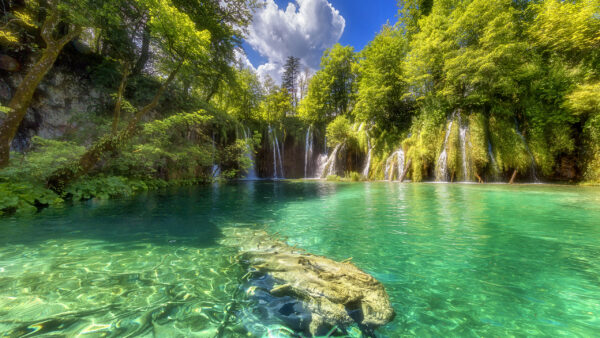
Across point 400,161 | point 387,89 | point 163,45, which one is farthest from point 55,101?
point 387,89

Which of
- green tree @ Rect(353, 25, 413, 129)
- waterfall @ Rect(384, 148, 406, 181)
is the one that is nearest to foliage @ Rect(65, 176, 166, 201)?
waterfall @ Rect(384, 148, 406, 181)

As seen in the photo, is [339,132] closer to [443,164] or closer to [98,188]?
[443,164]

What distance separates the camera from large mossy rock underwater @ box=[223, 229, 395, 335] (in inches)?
56.3

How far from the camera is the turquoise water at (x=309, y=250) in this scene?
1382 mm

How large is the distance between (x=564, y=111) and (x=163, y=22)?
1932 cm

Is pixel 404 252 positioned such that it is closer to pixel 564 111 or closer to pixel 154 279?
pixel 154 279

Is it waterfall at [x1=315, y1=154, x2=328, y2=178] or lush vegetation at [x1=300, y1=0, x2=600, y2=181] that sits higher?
lush vegetation at [x1=300, y1=0, x2=600, y2=181]

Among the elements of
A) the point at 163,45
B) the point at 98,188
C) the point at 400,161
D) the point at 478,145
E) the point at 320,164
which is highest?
the point at 163,45

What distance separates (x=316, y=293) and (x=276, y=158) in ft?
69.5

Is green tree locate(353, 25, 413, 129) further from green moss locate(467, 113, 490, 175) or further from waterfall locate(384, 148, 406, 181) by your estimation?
green moss locate(467, 113, 490, 175)

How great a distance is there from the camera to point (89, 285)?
184 centimetres

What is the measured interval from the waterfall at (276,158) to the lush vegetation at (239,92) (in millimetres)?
4400

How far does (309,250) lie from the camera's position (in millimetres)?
2838

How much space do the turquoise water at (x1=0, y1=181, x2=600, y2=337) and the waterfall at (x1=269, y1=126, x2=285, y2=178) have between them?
18277mm
